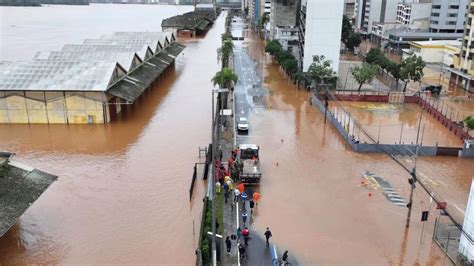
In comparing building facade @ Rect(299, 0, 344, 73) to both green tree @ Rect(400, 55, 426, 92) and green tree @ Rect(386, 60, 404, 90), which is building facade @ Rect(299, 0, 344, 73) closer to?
green tree @ Rect(386, 60, 404, 90)

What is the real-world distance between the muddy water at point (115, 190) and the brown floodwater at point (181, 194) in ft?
0.26

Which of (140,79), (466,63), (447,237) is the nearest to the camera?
(447,237)

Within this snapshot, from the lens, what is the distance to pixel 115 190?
1128 inches

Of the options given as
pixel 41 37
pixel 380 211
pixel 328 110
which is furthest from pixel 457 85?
pixel 41 37

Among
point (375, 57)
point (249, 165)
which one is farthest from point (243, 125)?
point (375, 57)

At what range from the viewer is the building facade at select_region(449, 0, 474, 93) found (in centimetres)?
5991

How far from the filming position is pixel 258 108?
4744cm

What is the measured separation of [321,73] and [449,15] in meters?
61.7

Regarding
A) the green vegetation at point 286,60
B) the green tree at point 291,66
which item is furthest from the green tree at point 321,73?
the green tree at point 291,66

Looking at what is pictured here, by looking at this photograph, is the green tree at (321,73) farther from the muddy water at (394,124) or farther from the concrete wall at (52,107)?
the concrete wall at (52,107)

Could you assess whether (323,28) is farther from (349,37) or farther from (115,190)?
(115,190)

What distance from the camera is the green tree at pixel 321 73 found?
174ft

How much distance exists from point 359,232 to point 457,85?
160ft

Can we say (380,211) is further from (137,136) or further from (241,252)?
(137,136)
